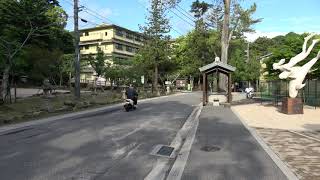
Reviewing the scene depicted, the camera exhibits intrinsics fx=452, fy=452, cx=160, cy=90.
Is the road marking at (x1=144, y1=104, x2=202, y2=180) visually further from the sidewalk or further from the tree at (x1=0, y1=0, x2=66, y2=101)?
the tree at (x1=0, y1=0, x2=66, y2=101)

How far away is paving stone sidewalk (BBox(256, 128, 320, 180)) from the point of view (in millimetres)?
8987

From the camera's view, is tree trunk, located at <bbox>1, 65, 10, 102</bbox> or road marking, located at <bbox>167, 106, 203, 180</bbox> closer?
road marking, located at <bbox>167, 106, 203, 180</bbox>

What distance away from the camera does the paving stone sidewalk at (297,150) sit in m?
8.99

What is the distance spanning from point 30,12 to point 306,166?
25717 millimetres

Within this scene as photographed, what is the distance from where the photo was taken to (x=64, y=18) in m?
69.2

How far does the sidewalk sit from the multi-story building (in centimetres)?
8853

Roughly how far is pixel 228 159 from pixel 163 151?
2.01 meters

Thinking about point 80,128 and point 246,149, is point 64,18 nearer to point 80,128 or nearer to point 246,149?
point 80,128

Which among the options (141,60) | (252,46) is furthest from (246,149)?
(252,46)

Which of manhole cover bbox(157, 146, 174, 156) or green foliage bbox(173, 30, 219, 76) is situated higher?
green foliage bbox(173, 30, 219, 76)

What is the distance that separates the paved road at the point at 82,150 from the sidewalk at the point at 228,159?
1024 mm

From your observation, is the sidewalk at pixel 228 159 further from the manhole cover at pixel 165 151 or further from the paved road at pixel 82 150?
the paved road at pixel 82 150

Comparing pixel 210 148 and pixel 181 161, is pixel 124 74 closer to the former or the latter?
pixel 210 148

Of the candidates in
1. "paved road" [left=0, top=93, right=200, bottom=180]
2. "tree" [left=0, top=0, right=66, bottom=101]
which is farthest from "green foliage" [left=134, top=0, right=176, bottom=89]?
"paved road" [left=0, top=93, right=200, bottom=180]
